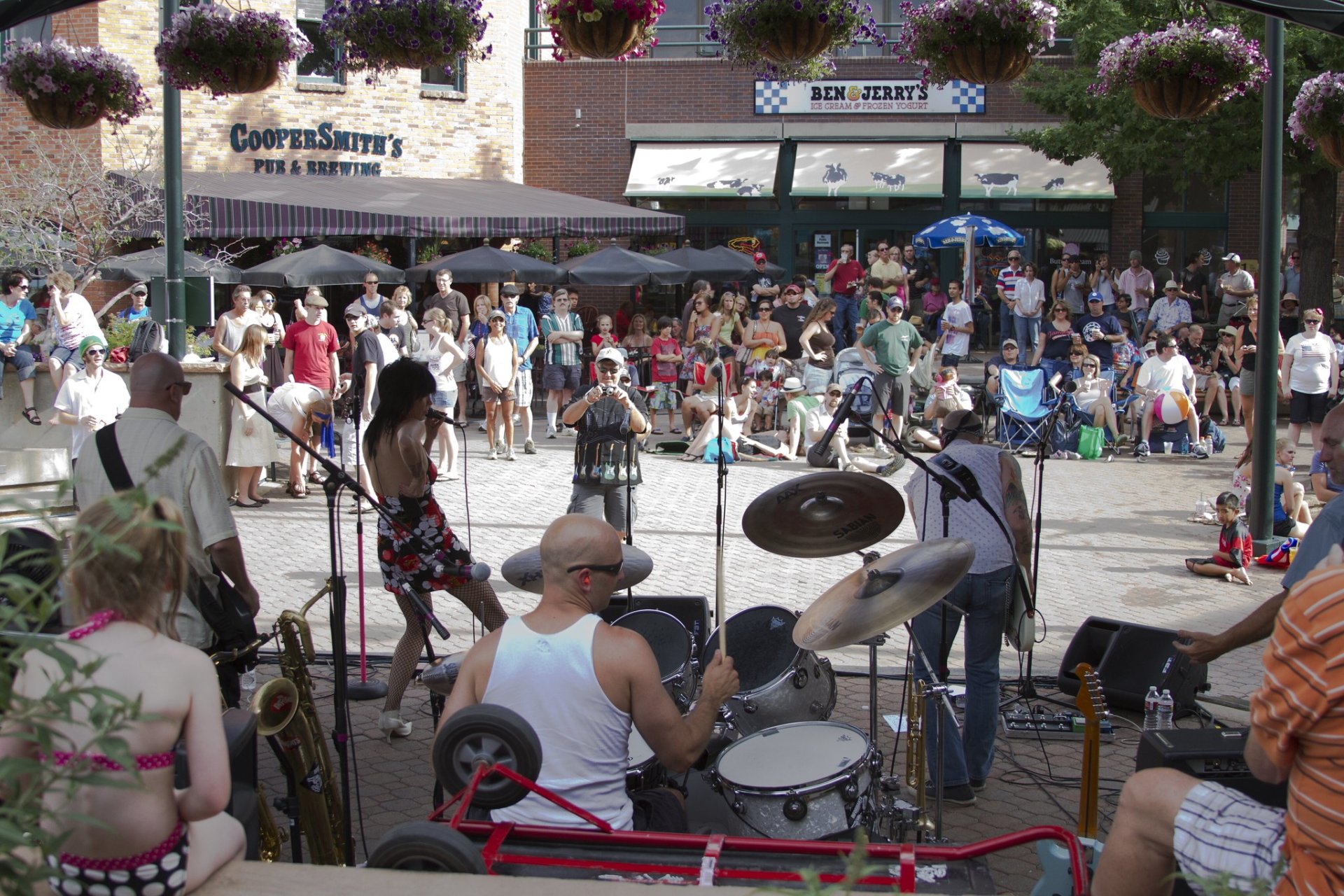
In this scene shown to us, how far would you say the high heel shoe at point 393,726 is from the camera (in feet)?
20.0

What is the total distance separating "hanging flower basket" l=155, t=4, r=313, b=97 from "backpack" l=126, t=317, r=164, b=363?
170 inches

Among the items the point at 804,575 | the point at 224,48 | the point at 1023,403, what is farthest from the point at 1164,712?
the point at 1023,403

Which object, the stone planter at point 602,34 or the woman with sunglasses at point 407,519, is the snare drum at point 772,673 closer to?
the woman with sunglasses at point 407,519

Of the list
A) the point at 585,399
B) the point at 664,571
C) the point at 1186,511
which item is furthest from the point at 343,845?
the point at 1186,511

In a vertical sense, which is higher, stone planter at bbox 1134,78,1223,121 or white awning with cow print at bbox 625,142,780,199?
white awning with cow print at bbox 625,142,780,199

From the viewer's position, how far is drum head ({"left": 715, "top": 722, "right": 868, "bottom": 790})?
4.37 meters

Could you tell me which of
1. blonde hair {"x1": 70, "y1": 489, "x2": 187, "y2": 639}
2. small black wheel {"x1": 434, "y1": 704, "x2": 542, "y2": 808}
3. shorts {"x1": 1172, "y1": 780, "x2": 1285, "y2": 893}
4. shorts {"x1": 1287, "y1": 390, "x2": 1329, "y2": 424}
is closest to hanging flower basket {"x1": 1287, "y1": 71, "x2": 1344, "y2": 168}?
shorts {"x1": 1172, "y1": 780, "x2": 1285, "y2": 893}

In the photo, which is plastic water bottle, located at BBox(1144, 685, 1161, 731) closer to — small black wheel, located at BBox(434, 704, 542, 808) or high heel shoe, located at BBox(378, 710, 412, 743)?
high heel shoe, located at BBox(378, 710, 412, 743)

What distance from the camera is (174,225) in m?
8.46

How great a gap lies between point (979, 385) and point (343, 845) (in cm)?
1522

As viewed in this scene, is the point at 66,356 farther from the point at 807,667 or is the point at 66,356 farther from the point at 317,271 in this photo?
the point at 807,667

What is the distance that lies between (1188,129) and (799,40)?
50.9 feet

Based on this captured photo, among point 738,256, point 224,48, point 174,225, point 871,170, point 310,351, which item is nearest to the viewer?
point 224,48

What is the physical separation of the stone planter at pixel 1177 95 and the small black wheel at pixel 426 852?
5.55 m
